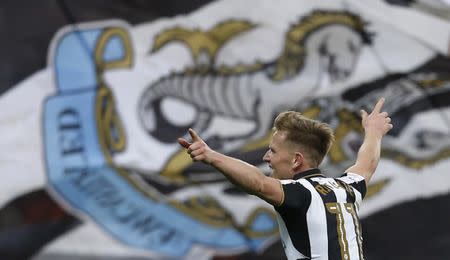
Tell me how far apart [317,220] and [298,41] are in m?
6.06

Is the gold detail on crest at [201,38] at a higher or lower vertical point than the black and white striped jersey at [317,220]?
higher

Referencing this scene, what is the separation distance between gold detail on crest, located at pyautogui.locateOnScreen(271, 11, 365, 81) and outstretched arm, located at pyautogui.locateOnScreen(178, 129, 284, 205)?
19.9 ft

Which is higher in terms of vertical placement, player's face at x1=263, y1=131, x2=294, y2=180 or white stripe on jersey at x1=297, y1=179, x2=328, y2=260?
player's face at x1=263, y1=131, x2=294, y2=180

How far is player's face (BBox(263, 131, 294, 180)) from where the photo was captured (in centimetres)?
571

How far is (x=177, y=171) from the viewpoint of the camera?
35.6 feet

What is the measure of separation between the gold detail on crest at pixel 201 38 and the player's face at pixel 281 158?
17.9 feet

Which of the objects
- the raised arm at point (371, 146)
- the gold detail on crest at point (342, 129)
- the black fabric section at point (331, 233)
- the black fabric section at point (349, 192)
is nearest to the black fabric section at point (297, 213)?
the black fabric section at point (331, 233)

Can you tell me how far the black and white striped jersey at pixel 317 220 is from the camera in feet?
17.9

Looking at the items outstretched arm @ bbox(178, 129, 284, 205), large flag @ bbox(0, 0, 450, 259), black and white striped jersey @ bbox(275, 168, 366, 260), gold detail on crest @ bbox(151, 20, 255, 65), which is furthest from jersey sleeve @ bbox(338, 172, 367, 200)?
gold detail on crest @ bbox(151, 20, 255, 65)

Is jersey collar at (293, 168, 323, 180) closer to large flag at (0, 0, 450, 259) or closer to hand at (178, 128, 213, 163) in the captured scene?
hand at (178, 128, 213, 163)

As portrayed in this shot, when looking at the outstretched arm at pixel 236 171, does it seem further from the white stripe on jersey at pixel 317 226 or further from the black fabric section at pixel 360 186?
the black fabric section at pixel 360 186

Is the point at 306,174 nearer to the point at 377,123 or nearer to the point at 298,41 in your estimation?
the point at 377,123

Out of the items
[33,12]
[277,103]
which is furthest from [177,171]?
[33,12]

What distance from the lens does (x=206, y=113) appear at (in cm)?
1106
